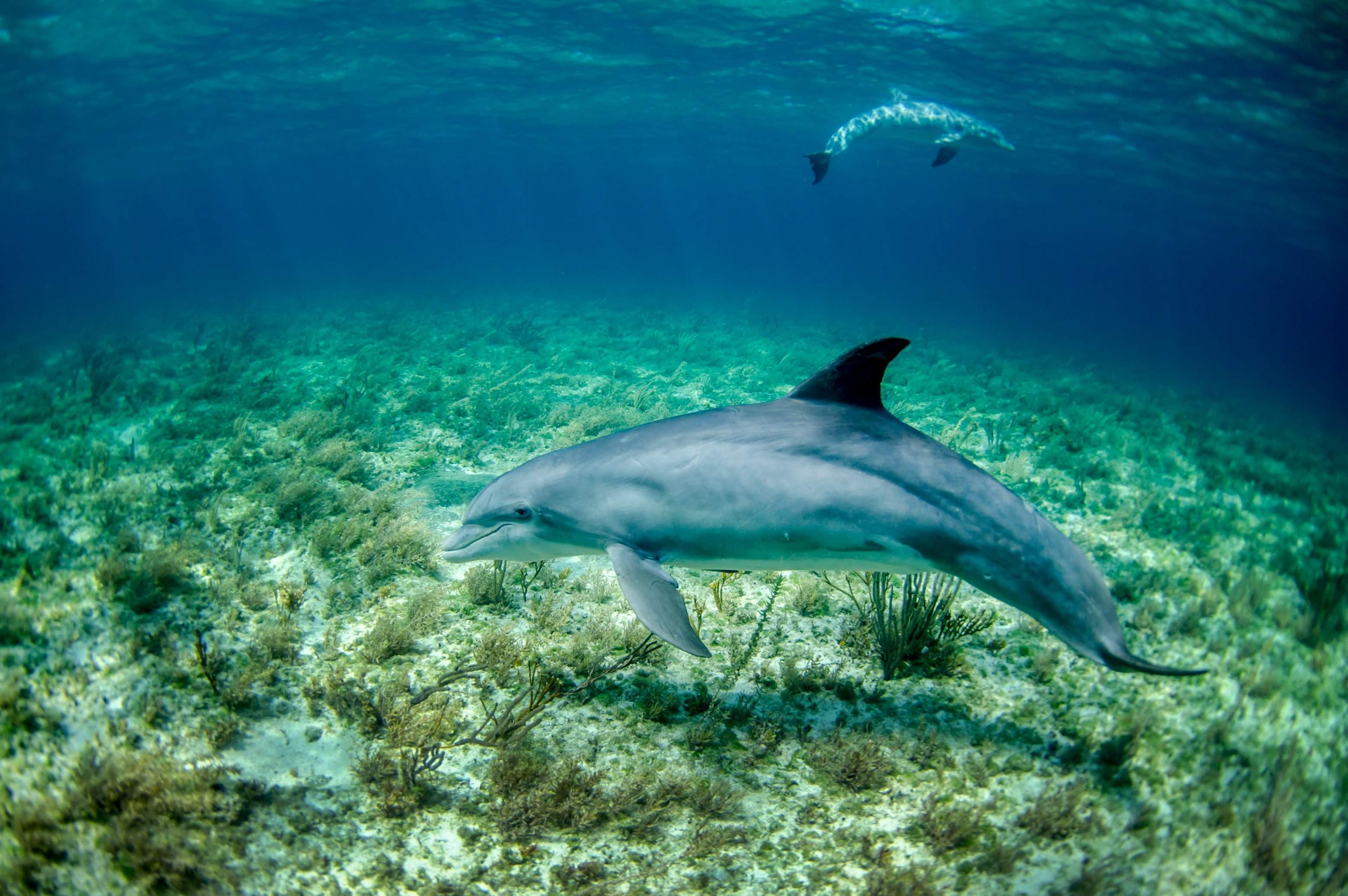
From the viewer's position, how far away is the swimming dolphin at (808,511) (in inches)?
134

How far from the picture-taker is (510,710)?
3.88 metres

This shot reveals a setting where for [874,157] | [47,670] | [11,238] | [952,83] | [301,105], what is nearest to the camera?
[47,670]

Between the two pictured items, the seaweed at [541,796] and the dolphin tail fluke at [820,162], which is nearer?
the seaweed at [541,796]

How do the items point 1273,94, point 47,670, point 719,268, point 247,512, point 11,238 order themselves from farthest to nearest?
point 11,238, point 719,268, point 1273,94, point 247,512, point 47,670

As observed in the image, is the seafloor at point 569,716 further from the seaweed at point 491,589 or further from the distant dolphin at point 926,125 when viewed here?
the distant dolphin at point 926,125

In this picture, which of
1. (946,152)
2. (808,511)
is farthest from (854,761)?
(946,152)

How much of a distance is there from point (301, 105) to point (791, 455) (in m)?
47.0

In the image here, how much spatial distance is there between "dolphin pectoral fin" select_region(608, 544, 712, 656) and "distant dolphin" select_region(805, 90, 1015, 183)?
18.8 meters

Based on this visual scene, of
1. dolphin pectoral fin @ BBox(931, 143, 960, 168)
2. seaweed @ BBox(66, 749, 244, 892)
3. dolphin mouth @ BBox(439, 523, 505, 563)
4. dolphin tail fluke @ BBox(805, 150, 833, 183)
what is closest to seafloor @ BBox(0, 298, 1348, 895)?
seaweed @ BBox(66, 749, 244, 892)

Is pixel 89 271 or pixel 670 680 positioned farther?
pixel 89 271

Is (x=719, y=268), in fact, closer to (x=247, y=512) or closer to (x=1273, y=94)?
(x=1273, y=94)

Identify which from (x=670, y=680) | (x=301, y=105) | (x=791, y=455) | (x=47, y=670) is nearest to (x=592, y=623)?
(x=670, y=680)

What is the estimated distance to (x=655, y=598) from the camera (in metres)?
3.43

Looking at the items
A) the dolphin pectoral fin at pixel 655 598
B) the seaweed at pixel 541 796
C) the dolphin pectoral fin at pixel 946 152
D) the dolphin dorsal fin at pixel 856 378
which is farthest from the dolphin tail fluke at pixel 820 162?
the seaweed at pixel 541 796
